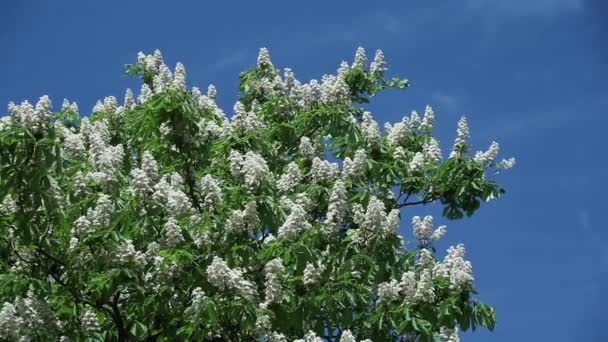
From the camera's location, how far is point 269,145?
17.0m

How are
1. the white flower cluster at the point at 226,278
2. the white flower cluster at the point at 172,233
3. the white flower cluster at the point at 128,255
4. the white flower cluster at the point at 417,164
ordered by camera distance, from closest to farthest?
the white flower cluster at the point at 226,278 → the white flower cluster at the point at 128,255 → the white flower cluster at the point at 172,233 → the white flower cluster at the point at 417,164

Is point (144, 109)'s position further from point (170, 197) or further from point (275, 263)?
point (275, 263)

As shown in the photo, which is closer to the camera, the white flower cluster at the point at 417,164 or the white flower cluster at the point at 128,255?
the white flower cluster at the point at 128,255

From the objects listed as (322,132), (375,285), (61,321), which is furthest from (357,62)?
(61,321)

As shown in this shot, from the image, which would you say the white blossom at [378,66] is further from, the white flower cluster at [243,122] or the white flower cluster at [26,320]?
the white flower cluster at [26,320]

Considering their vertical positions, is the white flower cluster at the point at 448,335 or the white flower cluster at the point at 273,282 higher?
the white flower cluster at the point at 273,282

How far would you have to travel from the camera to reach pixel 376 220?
14.3 m

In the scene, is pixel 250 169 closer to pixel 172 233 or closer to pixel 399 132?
pixel 172 233

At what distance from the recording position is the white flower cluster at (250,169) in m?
14.7

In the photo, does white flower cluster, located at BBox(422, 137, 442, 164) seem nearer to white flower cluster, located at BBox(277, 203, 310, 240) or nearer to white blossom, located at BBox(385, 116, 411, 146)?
white blossom, located at BBox(385, 116, 411, 146)

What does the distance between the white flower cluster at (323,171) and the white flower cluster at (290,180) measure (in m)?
0.31

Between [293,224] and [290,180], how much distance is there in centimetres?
178

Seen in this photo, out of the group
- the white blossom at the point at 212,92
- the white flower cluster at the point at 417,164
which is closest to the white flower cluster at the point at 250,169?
the white flower cluster at the point at 417,164

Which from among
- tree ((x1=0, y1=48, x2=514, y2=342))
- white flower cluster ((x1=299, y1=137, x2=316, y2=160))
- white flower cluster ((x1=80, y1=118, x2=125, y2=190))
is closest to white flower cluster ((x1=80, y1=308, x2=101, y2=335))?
tree ((x1=0, y1=48, x2=514, y2=342))
